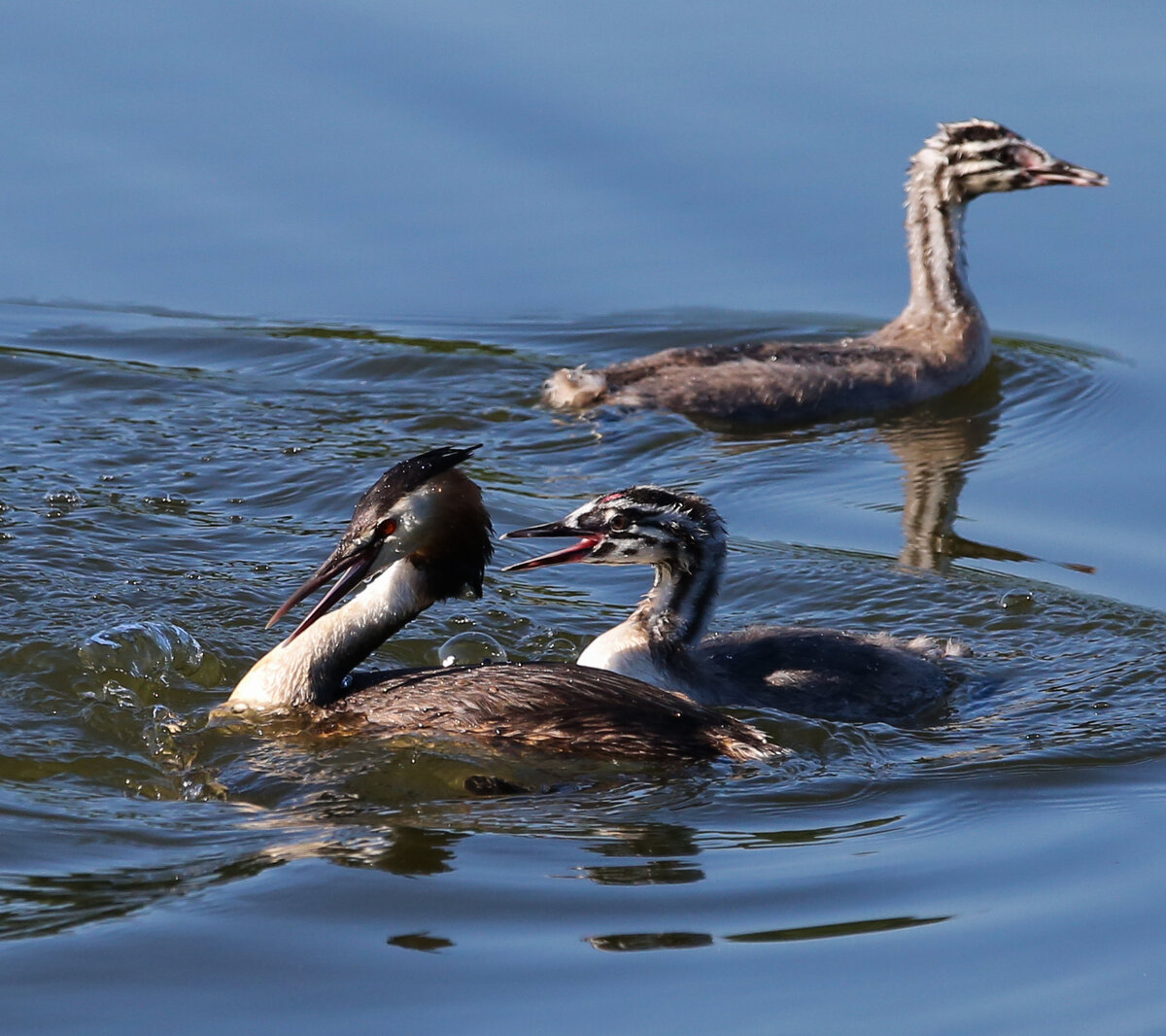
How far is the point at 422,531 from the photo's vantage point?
7.69 metres

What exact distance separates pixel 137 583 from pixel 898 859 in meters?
3.98

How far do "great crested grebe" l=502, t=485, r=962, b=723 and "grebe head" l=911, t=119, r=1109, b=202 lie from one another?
4652mm

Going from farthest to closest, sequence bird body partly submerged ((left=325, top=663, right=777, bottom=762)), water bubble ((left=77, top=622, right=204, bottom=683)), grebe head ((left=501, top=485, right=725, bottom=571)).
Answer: grebe head ((left=501, top=485, right=725, bottom=571))
water bubble ((left=77, top=622, right=204, bottom=683))
bird body partly submerged ((left=325, top=663, right=777, bottom=762))

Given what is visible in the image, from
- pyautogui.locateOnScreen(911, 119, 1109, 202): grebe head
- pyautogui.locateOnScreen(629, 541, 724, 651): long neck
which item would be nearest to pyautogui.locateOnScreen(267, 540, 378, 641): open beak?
pyautogui.locateOnScreen(629, 541, 724, 651): long neck

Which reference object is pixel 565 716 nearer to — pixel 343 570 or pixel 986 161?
pixel 343 570

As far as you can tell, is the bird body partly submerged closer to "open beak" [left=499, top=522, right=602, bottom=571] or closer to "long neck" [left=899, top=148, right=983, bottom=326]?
"open beak" [left=499, top=522, right=602, bottom=571]

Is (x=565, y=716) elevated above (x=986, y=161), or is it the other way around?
(x=986, y=161)

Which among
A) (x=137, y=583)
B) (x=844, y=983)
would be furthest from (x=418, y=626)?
(x=844, y=983)

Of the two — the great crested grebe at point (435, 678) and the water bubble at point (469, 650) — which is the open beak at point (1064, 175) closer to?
the water bubble at point (469, 650)

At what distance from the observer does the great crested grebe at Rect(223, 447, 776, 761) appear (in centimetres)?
715

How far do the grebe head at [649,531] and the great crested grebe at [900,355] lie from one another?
3113 mm

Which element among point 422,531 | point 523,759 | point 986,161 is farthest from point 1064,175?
point 523,759

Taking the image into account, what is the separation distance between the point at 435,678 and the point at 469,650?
124 cm

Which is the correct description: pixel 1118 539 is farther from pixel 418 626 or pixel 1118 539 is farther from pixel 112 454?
pixel 112 454
